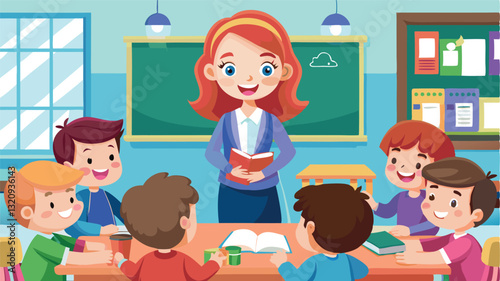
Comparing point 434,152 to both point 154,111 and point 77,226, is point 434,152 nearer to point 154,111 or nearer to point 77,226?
point 77,226

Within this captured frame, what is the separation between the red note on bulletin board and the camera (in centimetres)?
490

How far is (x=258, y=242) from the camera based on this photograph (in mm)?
2699

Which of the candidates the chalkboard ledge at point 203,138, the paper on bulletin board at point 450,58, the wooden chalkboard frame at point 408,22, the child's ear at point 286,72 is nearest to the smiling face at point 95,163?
the child's ear at point 286,72

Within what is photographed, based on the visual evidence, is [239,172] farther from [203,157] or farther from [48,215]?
[203,157]

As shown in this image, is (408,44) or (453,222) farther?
(408,44)

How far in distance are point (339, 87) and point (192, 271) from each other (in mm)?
2962

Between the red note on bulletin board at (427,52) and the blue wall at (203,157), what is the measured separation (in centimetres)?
27

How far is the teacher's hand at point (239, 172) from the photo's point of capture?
343 centimetres

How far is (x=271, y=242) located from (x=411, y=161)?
47.3 inches

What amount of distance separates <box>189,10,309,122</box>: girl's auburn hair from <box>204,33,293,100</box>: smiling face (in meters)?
0.03

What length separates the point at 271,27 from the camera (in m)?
3.54

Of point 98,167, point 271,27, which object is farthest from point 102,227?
point 271,27

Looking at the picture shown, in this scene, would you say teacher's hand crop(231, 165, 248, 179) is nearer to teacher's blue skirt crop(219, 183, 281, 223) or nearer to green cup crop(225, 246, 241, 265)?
teacher's blue skirt crop(219, 183, 281, 223)

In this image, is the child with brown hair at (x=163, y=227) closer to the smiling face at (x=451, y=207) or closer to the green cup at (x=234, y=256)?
the green cup at (x=234, y=256)
